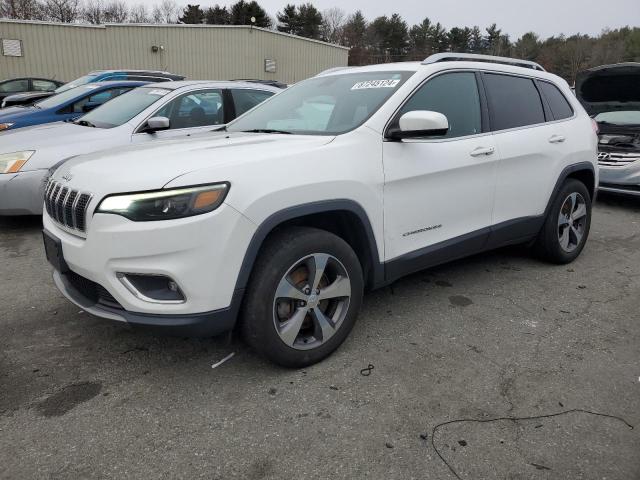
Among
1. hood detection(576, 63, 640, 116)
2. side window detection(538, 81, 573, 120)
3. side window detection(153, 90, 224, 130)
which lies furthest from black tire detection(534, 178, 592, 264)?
hood detection(576, 63, 640, 116)

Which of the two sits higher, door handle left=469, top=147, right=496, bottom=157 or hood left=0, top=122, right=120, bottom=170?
door handle left=469, top=147, right=496, bottom=157

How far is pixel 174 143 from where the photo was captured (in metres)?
2.99

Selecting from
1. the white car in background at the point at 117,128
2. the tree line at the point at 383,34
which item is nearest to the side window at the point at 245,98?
the white car in background at the point at 117,128

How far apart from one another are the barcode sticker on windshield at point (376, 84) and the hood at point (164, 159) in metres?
0.69

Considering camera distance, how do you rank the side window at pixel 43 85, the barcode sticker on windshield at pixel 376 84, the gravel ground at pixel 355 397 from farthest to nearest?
the side window at pixel 43 85, the barcode sticker on windshield at pixel 376 84, the gravel ground at pixel 355 397

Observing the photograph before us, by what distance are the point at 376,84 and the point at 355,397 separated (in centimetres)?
202

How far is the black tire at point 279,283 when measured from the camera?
8.15ft

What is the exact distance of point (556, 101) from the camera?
4.39 meters

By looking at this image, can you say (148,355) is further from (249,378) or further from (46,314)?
(46,314)

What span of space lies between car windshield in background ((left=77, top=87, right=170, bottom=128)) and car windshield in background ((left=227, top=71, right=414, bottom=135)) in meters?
2.38

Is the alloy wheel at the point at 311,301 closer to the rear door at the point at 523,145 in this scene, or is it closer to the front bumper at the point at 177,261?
the front bumper at the point at 177,261

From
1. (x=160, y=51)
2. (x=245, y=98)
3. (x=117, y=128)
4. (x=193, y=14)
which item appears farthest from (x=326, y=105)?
(x=193, y=14)

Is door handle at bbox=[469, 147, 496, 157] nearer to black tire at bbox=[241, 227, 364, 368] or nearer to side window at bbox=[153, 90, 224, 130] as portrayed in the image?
black tire at bbox=[241, 227, 364, 368]

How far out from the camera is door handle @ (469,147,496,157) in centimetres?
346
